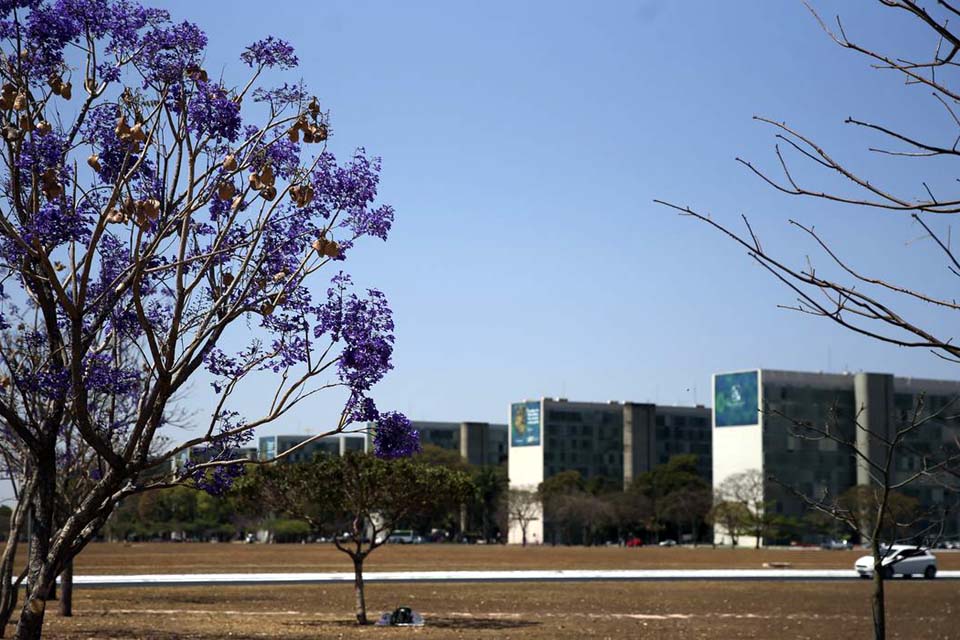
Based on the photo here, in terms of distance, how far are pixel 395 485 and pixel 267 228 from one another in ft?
58.3

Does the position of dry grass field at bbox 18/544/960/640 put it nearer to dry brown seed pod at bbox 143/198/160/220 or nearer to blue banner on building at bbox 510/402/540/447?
dry brown seed pod at bbox 143/198/160/220

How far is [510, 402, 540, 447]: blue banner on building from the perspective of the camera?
181125 millimetres

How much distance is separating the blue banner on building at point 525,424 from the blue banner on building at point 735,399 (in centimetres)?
3689

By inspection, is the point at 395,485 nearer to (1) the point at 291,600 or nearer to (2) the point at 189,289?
(1) the point at 291,600

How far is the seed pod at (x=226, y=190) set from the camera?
1317 centimetres

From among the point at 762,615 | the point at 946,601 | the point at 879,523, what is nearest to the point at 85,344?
the point at 879,523

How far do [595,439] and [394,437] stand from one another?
6729 inches

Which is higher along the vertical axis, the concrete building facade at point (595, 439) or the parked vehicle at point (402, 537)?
the concrete building facade at point (595, 439)

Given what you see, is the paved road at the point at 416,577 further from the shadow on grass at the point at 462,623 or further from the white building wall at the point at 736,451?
the white building wall at the point at 736,451

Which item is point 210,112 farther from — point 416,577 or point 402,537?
point 402,537

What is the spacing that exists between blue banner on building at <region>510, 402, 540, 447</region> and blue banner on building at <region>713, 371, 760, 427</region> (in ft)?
121

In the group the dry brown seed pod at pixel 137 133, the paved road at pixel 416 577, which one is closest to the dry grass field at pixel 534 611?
the paved road at pixel 416 577

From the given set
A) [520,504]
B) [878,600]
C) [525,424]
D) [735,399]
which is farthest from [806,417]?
[878,600]

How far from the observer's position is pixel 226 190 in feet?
43.5
